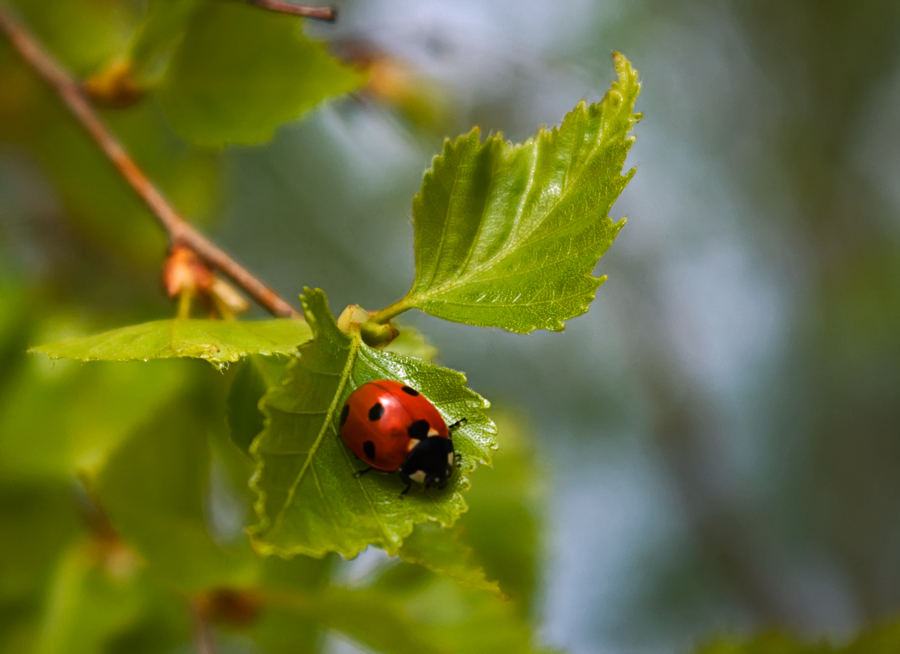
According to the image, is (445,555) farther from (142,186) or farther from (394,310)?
(142,186)

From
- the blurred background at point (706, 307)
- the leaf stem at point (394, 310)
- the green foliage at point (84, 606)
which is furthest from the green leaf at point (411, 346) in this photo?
the blurred background at point (706, 307)

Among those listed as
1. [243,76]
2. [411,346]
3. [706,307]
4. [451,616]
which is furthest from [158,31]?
[706,307]

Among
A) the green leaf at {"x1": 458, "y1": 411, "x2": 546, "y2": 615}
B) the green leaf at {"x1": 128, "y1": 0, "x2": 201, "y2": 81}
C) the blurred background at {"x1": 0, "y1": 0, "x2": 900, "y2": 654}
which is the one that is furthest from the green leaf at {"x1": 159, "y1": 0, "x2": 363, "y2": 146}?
the blurred background at {"x1": 0, "y1": 0, "x2": 900, "y2": 654}

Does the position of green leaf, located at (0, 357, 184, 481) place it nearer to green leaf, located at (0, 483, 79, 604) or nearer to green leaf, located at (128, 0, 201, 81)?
green leaf, located at (0, 483, 79, 604)

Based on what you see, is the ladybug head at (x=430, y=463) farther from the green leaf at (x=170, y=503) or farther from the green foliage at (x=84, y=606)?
the green foliage at (x=84, y=606)

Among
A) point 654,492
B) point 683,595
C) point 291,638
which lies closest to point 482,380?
point 654,492

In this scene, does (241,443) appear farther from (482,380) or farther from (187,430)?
(482,380)
